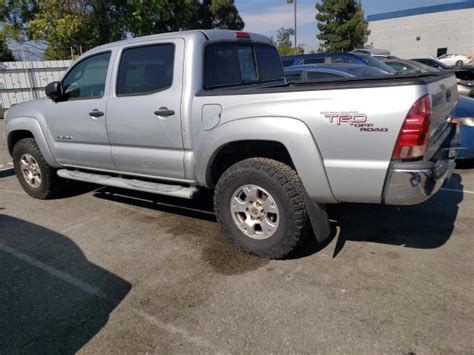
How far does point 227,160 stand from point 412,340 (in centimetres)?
218

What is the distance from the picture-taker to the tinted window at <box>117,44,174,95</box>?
394 centimetres

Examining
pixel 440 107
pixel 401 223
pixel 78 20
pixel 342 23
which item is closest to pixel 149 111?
pixel 440 107

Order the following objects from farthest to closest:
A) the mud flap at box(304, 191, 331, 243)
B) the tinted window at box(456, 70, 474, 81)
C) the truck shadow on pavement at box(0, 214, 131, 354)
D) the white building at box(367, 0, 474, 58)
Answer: the white building at box(367, 0, 474, 58) → the tinted window at box(456, 70, 474, 81) → the mud flap at box(304, 191, 331, 243) → the truck shadow on pavement at box(0, 214, 131, 354)

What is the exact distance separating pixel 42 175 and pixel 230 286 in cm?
348

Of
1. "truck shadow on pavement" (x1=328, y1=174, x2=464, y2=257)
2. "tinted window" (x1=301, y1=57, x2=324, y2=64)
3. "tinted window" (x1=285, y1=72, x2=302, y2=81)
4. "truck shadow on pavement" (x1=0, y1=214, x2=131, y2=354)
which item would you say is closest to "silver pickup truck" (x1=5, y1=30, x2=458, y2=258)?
"truck shadow on pavement" (x1=328, y1=174, x2=464, y2=257)

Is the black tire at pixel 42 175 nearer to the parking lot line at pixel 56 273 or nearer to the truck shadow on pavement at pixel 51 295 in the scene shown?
the truck shadow on pavement at pixel 51 295

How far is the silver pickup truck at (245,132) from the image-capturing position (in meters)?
2.89

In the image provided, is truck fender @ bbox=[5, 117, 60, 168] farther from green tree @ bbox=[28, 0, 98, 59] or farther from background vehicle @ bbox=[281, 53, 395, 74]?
green tree @ bbox=[28, 0, 98, 59]

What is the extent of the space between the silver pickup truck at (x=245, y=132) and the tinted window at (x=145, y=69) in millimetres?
15

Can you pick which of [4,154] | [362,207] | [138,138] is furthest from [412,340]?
[4,154]

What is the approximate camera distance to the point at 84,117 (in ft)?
15.3

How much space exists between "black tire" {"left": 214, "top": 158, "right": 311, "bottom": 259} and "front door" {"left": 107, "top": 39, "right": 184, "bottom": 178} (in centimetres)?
58

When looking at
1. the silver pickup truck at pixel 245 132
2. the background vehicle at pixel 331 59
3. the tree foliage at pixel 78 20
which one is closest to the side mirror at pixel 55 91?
A: the silver pickup truck at pixel 245 132

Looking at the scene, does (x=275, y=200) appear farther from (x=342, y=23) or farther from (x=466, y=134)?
(x=342, y=23)
